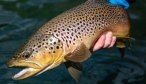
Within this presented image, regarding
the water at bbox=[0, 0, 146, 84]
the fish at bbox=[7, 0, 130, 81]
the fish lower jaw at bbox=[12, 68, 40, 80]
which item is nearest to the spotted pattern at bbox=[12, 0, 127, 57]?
the fish at bbox=[7, 0, 130, 81]

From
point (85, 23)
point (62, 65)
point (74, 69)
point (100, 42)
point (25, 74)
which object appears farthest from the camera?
→ point (62, 65)

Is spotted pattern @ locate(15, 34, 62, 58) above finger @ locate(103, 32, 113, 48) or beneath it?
above

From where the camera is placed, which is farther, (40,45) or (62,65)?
(62,65)

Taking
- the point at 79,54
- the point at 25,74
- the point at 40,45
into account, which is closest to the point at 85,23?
the point at 79,54

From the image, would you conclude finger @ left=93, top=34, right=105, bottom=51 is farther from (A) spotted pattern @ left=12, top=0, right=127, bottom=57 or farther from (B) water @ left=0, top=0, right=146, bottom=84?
(B) water @ left=0, top=0, right=146, bottom=84

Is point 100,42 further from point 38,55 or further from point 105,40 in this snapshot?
point 38,55

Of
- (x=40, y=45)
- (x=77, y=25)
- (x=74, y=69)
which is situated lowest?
(x=74, y=69)

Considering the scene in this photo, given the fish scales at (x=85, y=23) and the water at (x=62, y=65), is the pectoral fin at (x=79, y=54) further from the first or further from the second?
the water at (x=62, y=65)

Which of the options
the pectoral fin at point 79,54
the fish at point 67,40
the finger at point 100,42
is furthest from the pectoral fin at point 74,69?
the finger at point 100,42
